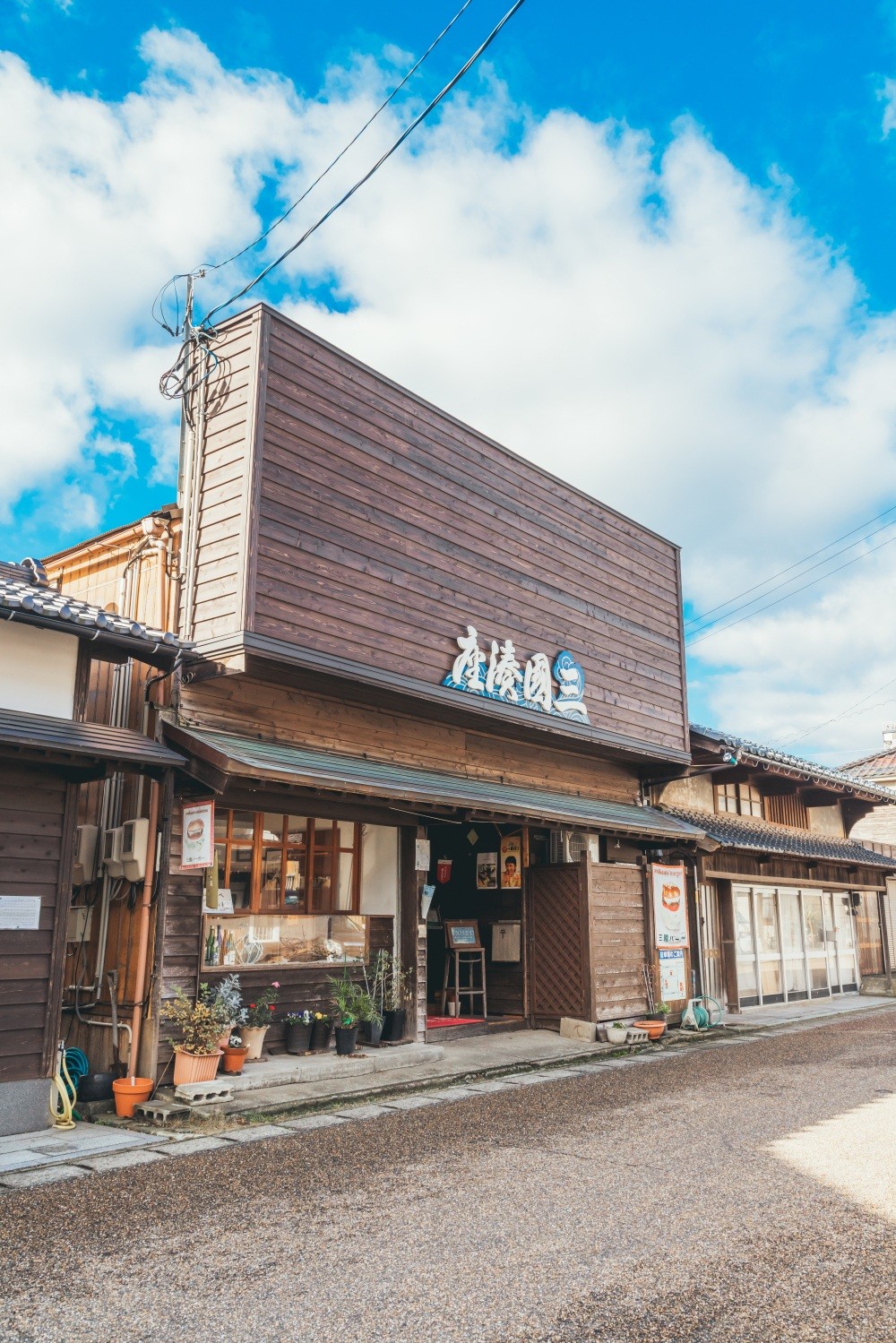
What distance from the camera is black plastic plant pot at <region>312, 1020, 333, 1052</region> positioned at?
10375 mm

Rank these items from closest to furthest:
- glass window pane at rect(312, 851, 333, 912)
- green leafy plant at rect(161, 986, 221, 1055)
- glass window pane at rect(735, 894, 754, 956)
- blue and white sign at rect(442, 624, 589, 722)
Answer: green leafy plant at rect(161, 986, 221, 1055) → glass window pane at rect(312, 851, 333, 912) → blue and white sign at rect(442, 624, 589, 722) → glass window pane at rect(735, 894, 754, 956)

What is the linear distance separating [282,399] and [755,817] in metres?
13.6

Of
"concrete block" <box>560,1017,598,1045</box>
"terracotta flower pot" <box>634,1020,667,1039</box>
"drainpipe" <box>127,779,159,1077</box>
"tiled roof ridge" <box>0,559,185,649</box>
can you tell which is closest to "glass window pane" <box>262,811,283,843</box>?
"drainpipe" <box>127,779,159,1077</box>

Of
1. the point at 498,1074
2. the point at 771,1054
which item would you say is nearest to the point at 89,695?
the point at 498,1074

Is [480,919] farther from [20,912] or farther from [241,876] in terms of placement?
[20,912]

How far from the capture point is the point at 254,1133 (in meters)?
7.64

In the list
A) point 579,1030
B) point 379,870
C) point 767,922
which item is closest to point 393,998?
point 379,870

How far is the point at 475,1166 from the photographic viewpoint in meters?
6.50

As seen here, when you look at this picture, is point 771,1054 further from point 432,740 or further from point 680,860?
point 432,740

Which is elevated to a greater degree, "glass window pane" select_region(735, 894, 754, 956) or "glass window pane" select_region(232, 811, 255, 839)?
"glass window pane" select_region(232, 811, 255, 839)

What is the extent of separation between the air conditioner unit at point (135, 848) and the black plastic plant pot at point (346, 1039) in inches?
108

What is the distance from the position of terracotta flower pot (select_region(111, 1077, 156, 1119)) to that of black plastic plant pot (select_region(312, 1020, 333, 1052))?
2.29 m

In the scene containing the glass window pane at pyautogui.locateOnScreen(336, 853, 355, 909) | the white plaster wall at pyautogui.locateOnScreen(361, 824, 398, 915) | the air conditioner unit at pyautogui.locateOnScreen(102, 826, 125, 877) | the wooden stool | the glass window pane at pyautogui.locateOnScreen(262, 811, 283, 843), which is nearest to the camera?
the air conditioner unit at pyautogui.locateOnScreen(102, 826, 125, 877)

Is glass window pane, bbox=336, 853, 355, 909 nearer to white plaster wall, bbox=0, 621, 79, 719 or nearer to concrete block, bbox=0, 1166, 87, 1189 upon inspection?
white plaster wall, bbox=0, 621, 79, 719
